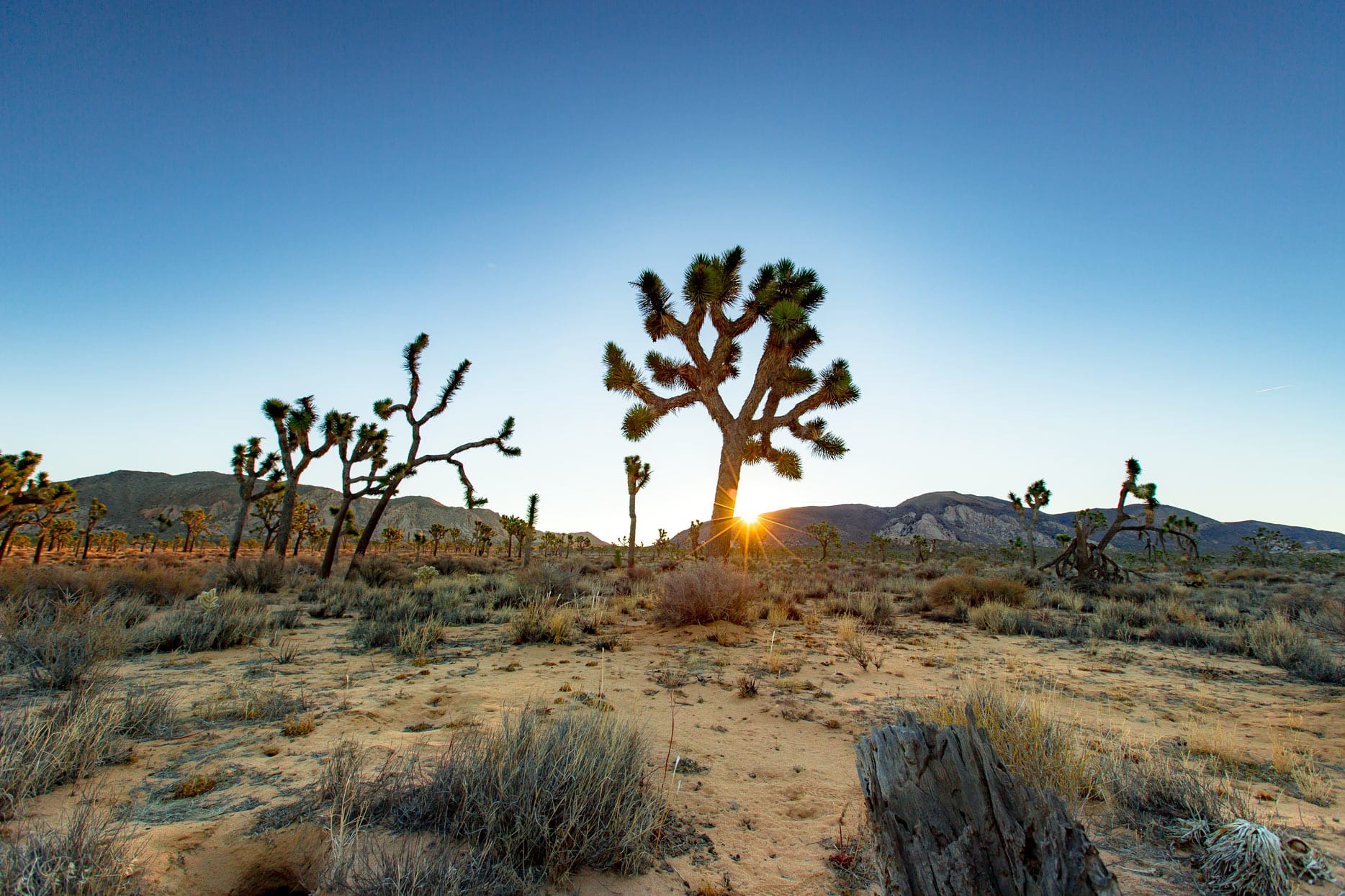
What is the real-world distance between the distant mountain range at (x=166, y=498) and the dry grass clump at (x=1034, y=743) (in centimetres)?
7987

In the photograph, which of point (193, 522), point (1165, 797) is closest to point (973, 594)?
point (1165, 797)

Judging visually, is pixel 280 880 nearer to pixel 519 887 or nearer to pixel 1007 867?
pixel 519 887

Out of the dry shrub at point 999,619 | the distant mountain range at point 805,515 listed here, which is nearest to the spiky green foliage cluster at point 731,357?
the dry shrub at point 999,619

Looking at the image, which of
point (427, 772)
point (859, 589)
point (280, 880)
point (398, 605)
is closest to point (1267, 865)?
point (427, 772)

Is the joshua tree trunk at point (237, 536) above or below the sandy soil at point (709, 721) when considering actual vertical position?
above

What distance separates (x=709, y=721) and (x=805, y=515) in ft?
411

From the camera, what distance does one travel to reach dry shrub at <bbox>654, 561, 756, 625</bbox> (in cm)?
988

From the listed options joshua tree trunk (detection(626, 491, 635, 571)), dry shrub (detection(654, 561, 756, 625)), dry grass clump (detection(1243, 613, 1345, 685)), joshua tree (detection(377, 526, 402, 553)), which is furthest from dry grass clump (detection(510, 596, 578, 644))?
joshua tree (detection(377, 526, 402, 553))

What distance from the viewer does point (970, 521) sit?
359ft

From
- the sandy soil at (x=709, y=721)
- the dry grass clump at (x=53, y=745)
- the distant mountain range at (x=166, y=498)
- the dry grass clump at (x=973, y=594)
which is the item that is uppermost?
the distant mountain range at (x=166, y=498)

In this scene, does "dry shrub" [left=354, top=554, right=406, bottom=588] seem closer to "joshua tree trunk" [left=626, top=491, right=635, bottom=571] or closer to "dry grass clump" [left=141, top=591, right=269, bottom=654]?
"dry grass clump" [left=141, top=591, right=269, bottom=654]

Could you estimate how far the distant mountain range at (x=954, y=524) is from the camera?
105 meters

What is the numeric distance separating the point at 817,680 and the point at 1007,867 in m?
4.95

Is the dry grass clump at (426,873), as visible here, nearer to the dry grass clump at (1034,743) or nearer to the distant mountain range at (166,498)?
the dry grass clump at (1034,743)
